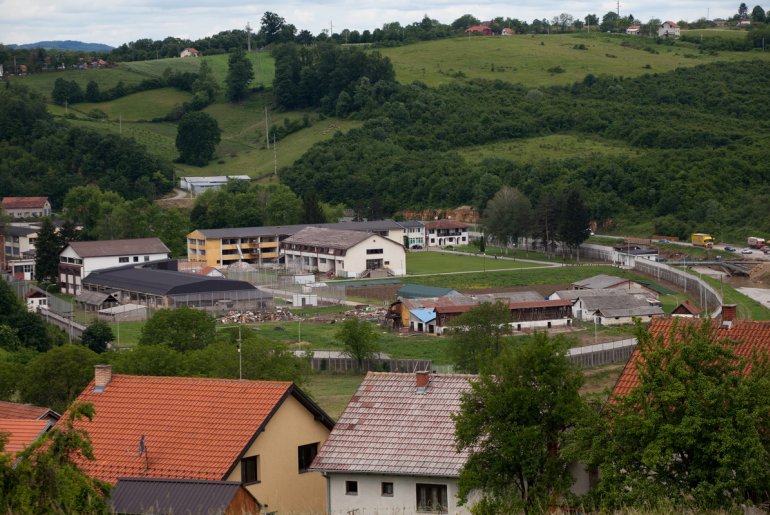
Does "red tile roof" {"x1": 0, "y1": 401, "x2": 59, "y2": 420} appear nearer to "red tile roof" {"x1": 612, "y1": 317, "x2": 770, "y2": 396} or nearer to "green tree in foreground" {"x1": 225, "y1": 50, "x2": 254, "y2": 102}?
"red tile roof" {"x1": 612, "y1": 317, "x2": 770, "y2": 396}

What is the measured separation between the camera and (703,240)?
82.6 m

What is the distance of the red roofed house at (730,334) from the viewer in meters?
17.7

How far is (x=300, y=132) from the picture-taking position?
127125 millimetres

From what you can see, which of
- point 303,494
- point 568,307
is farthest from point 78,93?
point 303,494

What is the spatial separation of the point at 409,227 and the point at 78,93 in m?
54.6

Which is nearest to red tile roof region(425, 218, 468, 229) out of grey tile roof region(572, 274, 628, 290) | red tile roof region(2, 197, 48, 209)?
grey tile roof region(572, 274, 628, 290)

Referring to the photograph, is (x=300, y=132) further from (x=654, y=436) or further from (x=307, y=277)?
(x=654, y=436)

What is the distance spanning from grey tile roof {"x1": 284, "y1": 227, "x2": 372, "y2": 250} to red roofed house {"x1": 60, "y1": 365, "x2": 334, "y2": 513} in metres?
58.9

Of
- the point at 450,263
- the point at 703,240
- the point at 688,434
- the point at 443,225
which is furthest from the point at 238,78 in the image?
the point at 688,434

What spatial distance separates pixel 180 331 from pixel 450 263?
4214 centimetres

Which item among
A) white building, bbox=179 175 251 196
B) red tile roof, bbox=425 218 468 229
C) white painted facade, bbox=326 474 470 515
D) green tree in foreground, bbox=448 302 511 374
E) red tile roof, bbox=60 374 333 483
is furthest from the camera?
white building, bbox=179 175 251 196

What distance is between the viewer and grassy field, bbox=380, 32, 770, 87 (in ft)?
459

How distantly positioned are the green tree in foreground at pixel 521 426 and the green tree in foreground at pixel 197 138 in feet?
336

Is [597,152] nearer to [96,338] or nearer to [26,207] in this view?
[26,207]
